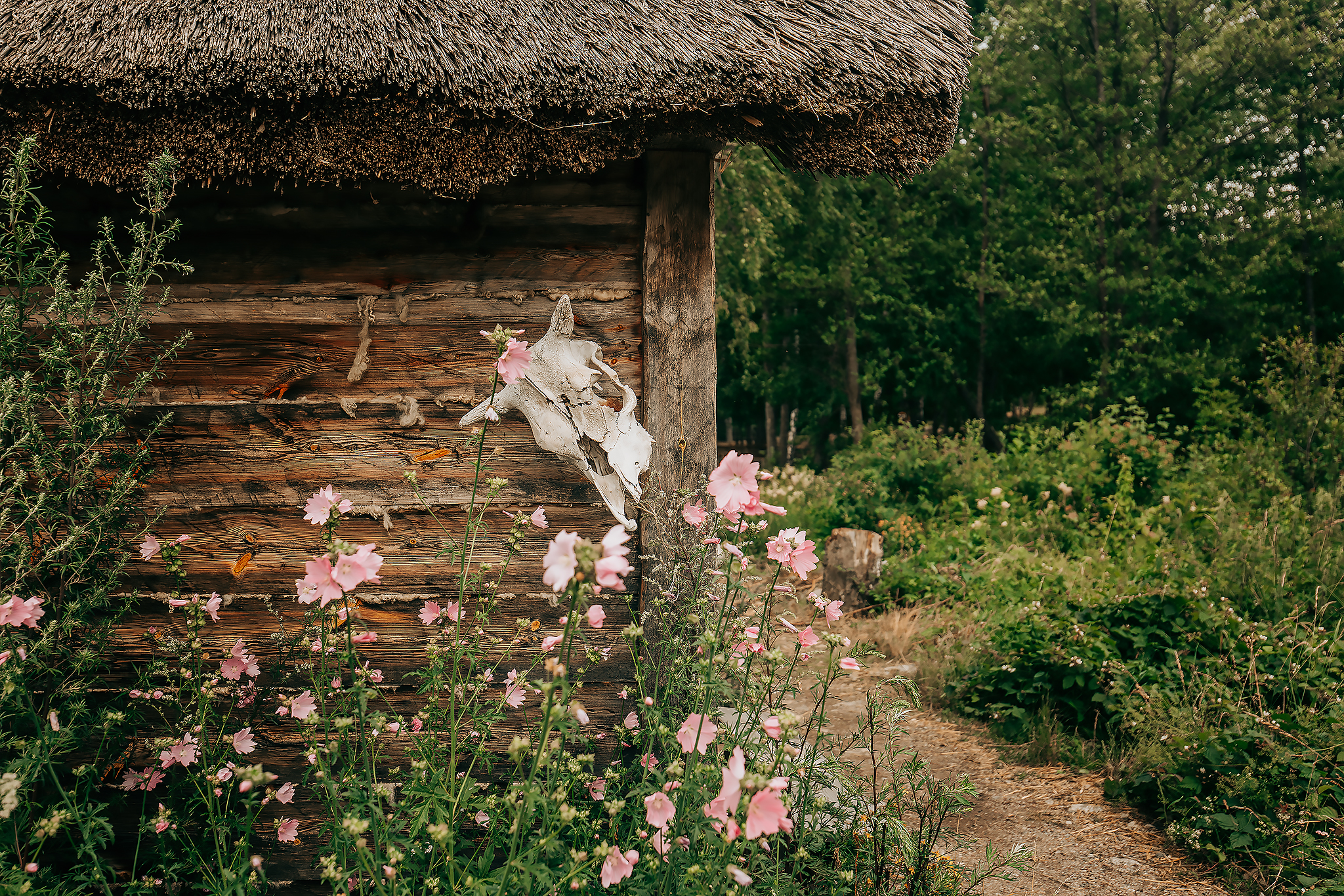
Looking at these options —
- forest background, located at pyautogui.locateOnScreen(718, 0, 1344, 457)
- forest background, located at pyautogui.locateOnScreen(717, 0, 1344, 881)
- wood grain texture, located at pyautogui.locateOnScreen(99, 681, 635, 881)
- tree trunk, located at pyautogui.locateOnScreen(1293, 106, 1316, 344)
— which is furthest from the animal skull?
tree trunk, located at pyautogui.locateOnScreen(1293, 106, 1316, 344)

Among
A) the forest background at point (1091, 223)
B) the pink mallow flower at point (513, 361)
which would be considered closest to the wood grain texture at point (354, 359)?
the pink mallow flower at point (513, 361)

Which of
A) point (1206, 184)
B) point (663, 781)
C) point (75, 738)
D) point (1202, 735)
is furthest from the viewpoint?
point (1206, 184)

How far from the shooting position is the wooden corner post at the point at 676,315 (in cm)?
238

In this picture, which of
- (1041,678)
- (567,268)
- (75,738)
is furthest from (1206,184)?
(75,738)

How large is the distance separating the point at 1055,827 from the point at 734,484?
2.58m

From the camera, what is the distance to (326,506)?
162 cm

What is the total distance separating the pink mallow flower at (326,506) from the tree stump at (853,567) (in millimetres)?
4765

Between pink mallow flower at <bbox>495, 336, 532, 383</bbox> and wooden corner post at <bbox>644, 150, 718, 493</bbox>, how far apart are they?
786 mm

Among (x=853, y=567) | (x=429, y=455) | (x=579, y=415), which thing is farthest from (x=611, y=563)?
(x=853, y=567)

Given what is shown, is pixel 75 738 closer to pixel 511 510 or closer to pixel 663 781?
pixel 511 510

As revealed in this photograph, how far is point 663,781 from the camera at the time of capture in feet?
4.89

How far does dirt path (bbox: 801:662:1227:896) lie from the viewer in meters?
2.61

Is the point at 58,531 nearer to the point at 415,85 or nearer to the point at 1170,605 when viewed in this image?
the point at 415,85

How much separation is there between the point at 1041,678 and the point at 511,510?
9.80 ft
